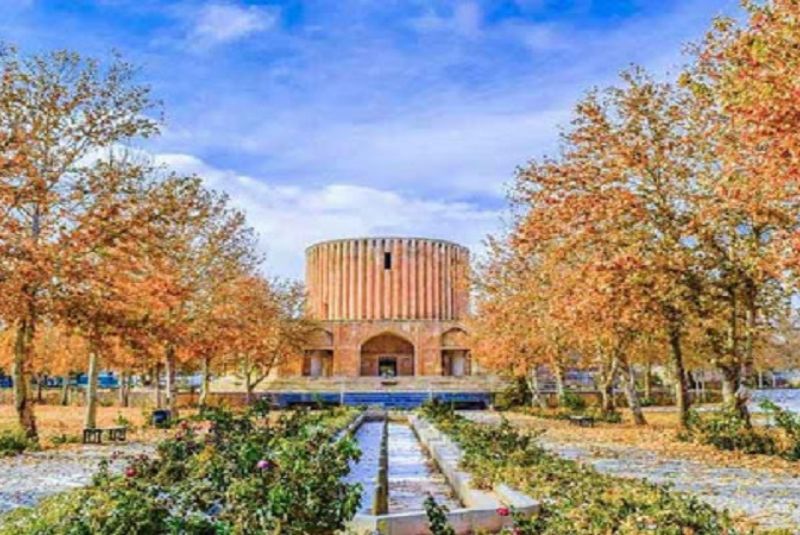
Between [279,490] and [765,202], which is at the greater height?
[765,202]

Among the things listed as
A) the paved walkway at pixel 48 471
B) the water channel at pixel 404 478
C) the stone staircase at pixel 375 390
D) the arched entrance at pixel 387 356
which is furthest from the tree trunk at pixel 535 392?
the arched entrance at pixel 387 356

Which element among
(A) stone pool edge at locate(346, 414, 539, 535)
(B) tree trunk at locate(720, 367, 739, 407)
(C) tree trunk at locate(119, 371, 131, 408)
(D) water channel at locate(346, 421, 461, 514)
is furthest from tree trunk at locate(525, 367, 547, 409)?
(A) stone pool edge at locate(346, 414, 539, 535)

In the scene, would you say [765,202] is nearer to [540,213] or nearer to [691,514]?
[540,213]

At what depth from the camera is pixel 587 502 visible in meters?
5.52

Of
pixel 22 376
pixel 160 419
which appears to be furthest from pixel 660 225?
pixel 160 419

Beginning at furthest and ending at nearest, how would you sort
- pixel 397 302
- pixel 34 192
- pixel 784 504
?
pixel 397 302
pixel 34 192
pixel 784 504

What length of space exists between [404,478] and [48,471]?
5202mm

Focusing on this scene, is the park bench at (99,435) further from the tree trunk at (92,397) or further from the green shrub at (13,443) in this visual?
the green shrub at (13,443)

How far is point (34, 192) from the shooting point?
13.6 meters

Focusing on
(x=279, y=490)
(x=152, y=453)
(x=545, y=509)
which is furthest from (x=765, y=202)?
(x=152, y=453)

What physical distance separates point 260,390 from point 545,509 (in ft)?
126

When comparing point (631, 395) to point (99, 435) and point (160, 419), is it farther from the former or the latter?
point (99, 435)

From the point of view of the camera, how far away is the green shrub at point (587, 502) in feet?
14.8

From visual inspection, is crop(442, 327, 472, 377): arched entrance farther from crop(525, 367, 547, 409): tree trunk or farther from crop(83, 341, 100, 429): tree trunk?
crop(83, 341, 100, 429): tree trunk
